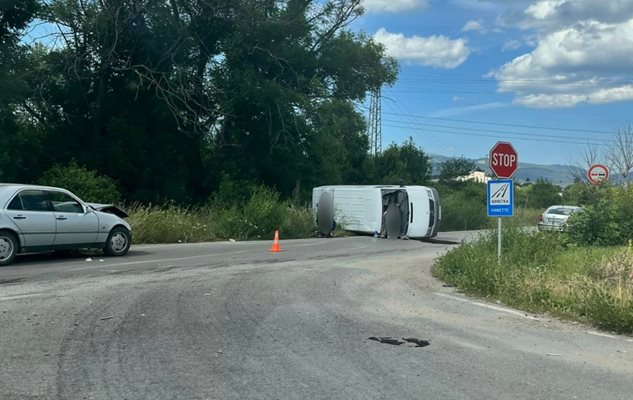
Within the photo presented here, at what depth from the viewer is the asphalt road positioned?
5.22 meters

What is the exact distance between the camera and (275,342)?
6.66 metres

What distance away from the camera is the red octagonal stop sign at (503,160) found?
12.3 meters

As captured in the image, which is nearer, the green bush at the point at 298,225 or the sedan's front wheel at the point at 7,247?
the sedan's front wheel at the point at 7,247

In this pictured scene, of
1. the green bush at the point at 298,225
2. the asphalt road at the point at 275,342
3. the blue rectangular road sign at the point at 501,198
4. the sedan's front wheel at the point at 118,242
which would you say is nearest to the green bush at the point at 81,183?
the green bush at the point at 298,225

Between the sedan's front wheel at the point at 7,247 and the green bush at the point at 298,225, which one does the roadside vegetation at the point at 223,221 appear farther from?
the sedan's front wheel at the point at 7,247

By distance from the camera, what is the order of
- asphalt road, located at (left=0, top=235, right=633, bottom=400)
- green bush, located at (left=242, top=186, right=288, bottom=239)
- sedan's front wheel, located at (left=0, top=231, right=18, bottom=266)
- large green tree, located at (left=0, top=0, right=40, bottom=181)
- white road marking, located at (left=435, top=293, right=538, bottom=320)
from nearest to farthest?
asphalt road, located at (left=0, top=235, right=633, bottom=400) < white road marking, located at (left=435, top=293, right=538, bottom=320) < sedan's front wheel, located at (left=0, top=231, right=18, bottom=266) < large green tree, located at (left=0, top=0, right=40, bottom=181) < green bush, located at (left=242, top=186, right=288, bottom=239)

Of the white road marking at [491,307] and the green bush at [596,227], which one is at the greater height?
the green bush at [596,227]

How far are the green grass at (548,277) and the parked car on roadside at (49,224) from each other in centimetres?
759

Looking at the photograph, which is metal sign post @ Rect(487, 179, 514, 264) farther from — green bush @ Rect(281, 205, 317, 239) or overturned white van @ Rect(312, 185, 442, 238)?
green bush @ Rect(281, 205, 317, 239)

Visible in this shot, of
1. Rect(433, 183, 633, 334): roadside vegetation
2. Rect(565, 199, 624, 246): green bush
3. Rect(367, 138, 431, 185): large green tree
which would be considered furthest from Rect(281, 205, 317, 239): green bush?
Rect(367, 138, 431, 185): large green tree

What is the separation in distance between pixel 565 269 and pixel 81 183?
17.4 m

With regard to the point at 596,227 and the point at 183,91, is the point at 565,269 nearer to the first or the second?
the point at 596,227

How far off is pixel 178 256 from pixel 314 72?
2178 centimetres

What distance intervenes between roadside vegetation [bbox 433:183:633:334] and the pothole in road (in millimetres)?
2739
